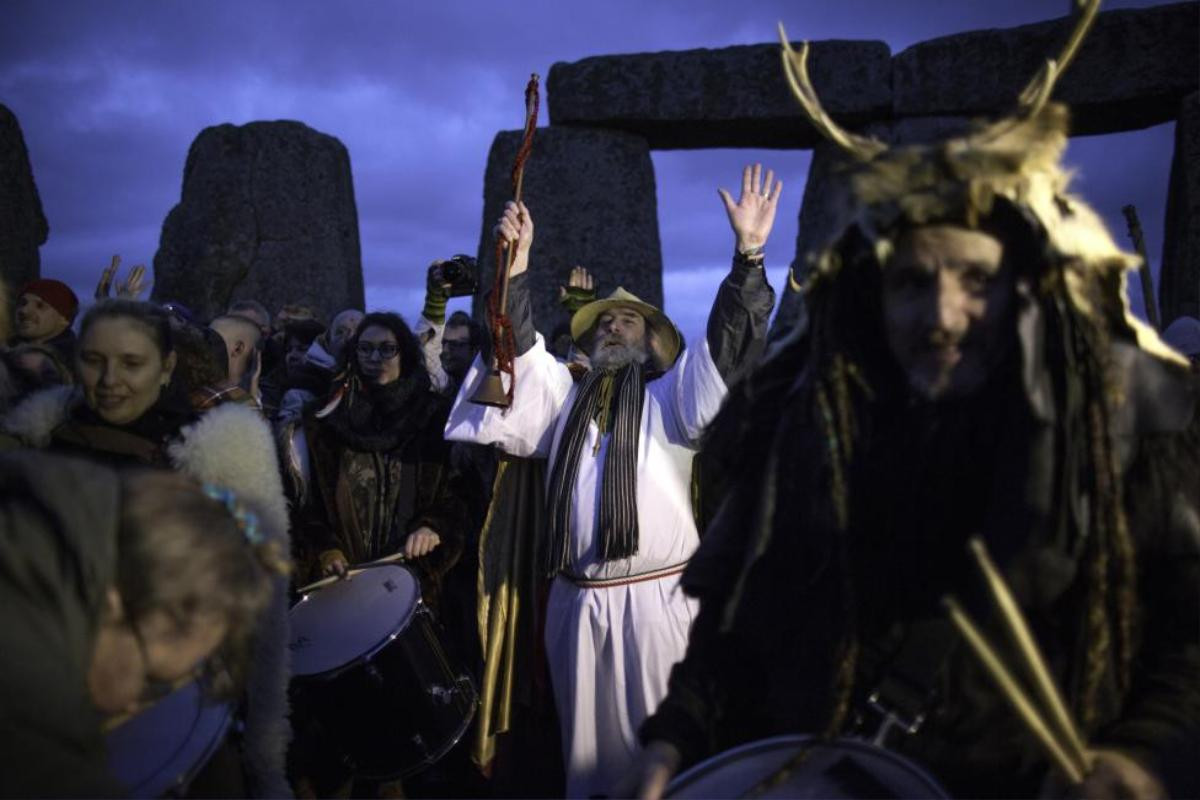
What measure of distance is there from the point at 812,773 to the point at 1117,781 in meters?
0.34

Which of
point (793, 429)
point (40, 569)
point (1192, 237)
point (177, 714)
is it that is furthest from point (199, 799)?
point (1192, 237)

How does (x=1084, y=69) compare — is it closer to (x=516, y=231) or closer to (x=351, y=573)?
(x=516, y=231)

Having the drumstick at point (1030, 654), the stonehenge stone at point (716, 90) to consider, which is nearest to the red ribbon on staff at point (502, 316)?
the drumstick at point (1030, 654)

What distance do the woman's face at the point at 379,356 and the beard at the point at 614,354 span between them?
81 cm

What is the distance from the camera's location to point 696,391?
329 cm

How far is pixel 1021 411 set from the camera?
1.28m

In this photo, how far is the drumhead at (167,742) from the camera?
5.38ft

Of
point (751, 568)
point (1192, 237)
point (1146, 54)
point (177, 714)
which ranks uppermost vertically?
point (1146, 54)

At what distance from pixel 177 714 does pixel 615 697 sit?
164 cm

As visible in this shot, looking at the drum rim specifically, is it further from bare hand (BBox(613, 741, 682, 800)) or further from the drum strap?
the drum strap

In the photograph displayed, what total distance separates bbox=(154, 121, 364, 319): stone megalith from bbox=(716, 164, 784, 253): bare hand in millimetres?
6308

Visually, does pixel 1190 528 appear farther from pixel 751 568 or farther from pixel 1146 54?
pixel 1146 54

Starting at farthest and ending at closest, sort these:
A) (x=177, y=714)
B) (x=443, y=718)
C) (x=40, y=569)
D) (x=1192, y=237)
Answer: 1. (x=1192, y=237)
2. (x=443, y=718)
3. (x=177, y=714)
4. (x=40, y=569)

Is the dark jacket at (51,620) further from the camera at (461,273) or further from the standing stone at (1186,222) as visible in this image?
the standing stone at (1186,222)
